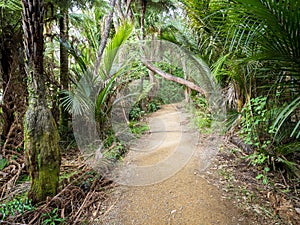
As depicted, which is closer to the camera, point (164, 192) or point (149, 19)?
point (164, 192)

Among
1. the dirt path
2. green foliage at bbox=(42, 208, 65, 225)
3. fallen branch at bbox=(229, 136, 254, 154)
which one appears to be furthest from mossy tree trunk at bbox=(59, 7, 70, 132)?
fallen branch at bbox=(229, 136, 254, 154)

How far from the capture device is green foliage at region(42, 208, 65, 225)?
1.58 m

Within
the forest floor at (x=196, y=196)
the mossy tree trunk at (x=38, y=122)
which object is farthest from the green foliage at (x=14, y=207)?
the forest floor at (x=196, y=196)

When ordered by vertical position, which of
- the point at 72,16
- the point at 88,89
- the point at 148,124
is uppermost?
the point at 72,16

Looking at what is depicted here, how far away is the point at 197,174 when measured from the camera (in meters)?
2.30

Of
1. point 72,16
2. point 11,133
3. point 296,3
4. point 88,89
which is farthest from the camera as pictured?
point 72,16

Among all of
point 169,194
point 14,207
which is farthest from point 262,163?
point 14,207

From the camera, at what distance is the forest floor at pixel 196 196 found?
1653mm

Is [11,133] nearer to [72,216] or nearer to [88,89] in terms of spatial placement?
[88,89]

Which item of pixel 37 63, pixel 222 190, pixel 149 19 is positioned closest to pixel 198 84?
pixel 222 190

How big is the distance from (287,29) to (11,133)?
3253mm

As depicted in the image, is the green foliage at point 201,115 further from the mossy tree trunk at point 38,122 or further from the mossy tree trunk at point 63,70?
the mossy tree trunk at point 38,122

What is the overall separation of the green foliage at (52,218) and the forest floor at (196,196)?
12.7 inches

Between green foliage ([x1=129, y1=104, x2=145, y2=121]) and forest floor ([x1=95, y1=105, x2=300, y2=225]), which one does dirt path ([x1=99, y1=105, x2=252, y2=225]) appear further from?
green foliage ([x1=129, y1=104, x2=145, y2=121])
